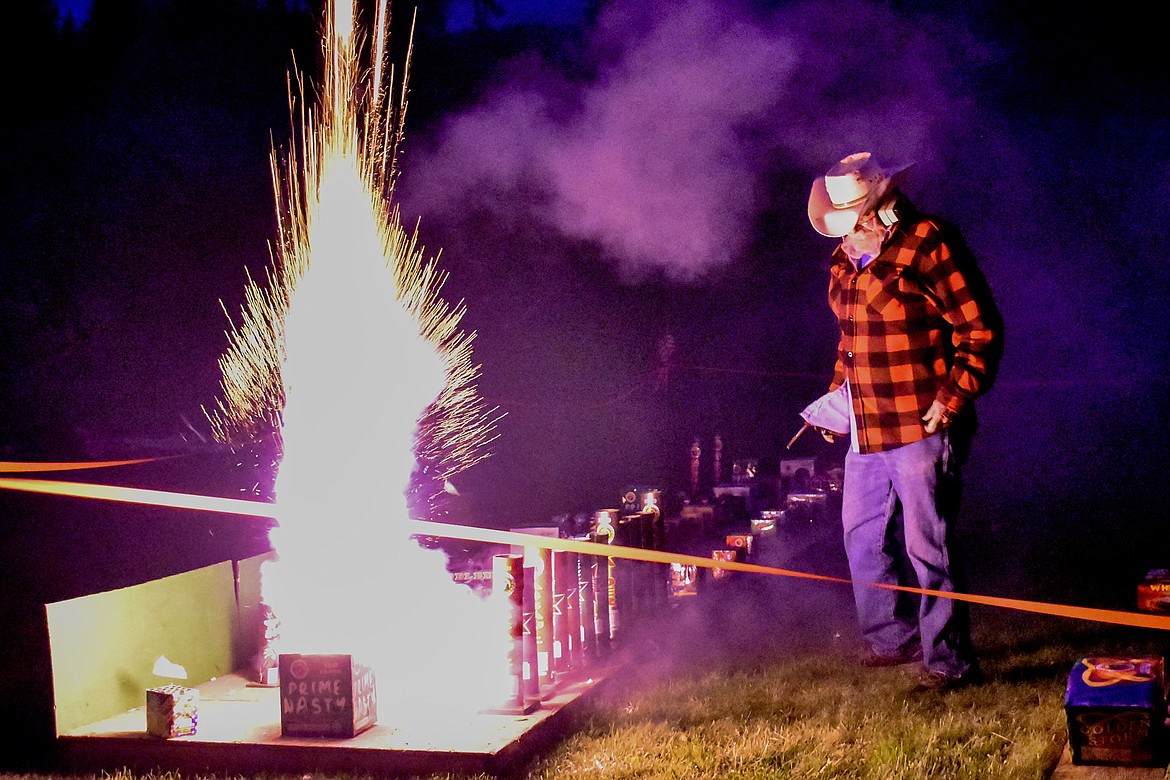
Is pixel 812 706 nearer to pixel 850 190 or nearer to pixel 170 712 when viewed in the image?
pixel 850 190

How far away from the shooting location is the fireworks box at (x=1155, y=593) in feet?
15.1

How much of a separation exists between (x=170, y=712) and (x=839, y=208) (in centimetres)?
284

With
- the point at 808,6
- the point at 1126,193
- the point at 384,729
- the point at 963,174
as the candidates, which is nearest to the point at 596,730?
the point at 384,729

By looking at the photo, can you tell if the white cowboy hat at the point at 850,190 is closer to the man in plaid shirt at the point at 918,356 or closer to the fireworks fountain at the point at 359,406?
the man in plaid shirt at the point at 918,356

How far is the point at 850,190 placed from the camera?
383 cm

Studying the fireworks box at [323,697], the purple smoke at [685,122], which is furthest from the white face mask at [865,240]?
the purple smoke at [685,122]

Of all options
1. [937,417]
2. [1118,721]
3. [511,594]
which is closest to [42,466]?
[511,594]

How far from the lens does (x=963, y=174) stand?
10.6m

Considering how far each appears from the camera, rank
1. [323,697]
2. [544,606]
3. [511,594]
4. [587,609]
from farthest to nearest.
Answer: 1. [587,609]
2. [544,606]
3. [511,594]
4. [323,697]

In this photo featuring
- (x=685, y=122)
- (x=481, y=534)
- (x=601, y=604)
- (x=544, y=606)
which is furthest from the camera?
(x=685, y=122)

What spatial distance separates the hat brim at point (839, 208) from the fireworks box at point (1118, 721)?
174 centimetres

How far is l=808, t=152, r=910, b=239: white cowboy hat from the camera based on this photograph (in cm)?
379

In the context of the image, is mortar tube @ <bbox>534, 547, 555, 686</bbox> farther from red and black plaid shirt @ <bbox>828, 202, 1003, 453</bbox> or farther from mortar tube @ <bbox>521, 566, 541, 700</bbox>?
red and black plaid shirt @ <bbox>828, 202, 1003, 453</bbox>

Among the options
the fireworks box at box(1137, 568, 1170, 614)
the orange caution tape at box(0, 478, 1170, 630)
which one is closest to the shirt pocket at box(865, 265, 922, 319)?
the orange caution tape at box(0, 478, 1170, 630)
